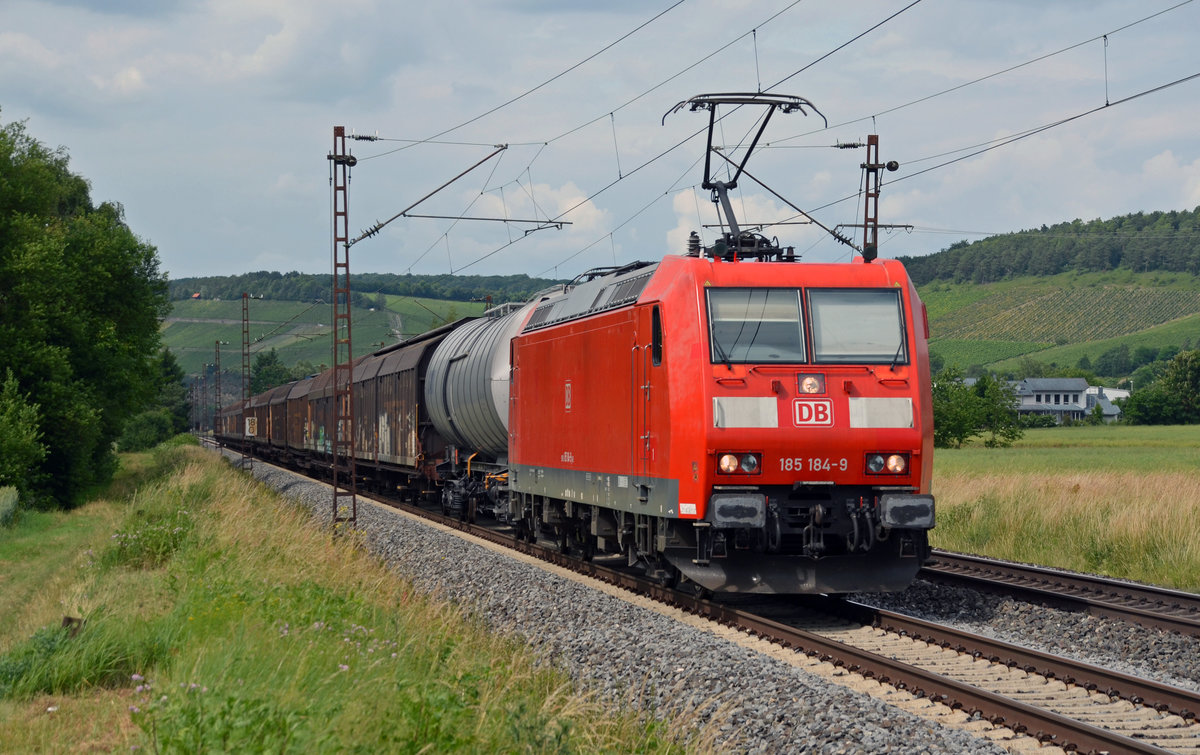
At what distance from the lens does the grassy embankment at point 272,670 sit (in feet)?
18.1

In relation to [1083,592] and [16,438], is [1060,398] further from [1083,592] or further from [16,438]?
[1083,592]

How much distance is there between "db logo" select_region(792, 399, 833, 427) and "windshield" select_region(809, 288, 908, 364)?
1.53 feet

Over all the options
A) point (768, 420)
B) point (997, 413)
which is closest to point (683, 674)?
point (768, 420)

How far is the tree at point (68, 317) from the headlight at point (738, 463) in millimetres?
23961

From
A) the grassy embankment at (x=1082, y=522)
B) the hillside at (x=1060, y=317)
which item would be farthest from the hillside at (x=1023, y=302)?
the grassy embankment at (x=1082, y=522)

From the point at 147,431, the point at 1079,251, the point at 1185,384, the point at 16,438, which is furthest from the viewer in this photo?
the point at 1079,251

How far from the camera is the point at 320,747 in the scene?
515 cm

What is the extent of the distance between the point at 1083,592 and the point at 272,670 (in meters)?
8.91

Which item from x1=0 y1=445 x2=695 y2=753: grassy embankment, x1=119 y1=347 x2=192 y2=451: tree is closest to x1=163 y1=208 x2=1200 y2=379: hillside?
x1=119 y1=347 x2=192 y2=451: tree

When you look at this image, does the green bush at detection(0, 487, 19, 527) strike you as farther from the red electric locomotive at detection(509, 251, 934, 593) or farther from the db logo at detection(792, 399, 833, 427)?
the db logo at detection(792, 399, 833, 427)

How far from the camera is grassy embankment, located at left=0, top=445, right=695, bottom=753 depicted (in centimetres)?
553

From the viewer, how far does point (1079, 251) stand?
15538 cm

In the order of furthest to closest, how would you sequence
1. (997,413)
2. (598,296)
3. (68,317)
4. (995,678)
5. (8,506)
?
1. (997,413)
2. (68,317)
3. (8,506)
4. (598,296)
5. (995,678)

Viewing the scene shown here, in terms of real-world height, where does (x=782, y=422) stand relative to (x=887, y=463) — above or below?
above
